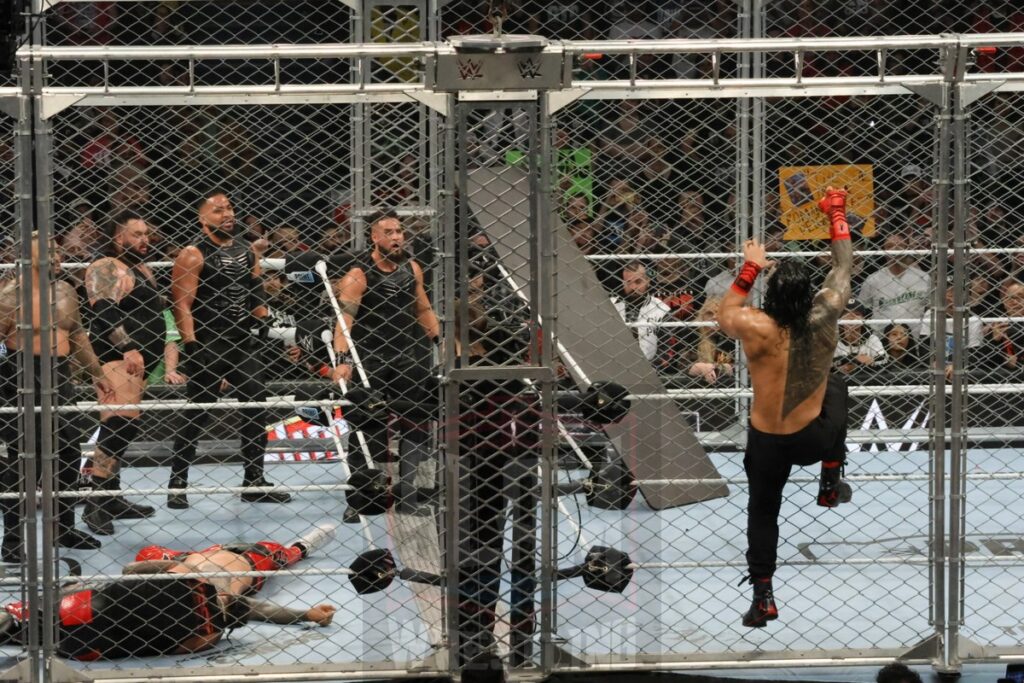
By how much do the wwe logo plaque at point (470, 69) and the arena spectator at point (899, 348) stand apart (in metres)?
4.52

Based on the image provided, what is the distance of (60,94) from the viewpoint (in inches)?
182

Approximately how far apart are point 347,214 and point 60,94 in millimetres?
4649

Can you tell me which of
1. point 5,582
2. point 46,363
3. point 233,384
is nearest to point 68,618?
→ point 5,582

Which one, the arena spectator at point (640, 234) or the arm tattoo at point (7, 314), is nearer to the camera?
the arm tattoo at point (7, 314)

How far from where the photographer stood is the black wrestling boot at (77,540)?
6.95 meters

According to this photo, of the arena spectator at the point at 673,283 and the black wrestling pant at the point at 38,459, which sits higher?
the arena spectator at the point at 673,283

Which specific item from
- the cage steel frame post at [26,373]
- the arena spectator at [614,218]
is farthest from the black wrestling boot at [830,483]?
the arena spectator at [614,218]

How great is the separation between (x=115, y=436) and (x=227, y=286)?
40.9 inches

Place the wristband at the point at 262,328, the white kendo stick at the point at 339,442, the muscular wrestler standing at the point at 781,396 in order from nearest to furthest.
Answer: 1. the muscular wrestler standing at the point at 781,396
2. the white kendo stick at the point at 339,442
3. the wristband at the point at 262,328

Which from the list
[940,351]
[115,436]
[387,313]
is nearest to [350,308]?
[387,313]

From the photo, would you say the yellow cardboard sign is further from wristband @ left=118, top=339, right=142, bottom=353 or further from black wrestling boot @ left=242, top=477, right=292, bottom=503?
wristband @ left=118, top=339, right=142, bottom=353

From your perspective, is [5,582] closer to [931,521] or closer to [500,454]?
[500,454]

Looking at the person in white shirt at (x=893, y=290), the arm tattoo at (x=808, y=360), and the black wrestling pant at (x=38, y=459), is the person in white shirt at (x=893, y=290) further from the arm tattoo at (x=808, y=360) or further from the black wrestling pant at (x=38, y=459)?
the black wrestling pant at (x=38, y=459)

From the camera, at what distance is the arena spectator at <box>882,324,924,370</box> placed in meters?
8.63
